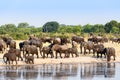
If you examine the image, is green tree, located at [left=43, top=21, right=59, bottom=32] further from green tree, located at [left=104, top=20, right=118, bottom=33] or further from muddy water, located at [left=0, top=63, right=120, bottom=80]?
muddy water, located at [left=0, top=63, right=120, bottom=80]

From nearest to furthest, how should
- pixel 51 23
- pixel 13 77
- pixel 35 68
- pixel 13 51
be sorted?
pixel 13 77
pixel 35 68
pixel 13 51
pixel 51 23

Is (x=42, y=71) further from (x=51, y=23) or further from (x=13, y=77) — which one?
(x=51, y=23)

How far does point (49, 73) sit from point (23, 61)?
304 inches

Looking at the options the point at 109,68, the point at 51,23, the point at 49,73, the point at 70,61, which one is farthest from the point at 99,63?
the point at 51,23

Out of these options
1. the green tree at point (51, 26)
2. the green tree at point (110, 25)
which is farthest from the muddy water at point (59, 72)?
the green tree at point (51, 26)

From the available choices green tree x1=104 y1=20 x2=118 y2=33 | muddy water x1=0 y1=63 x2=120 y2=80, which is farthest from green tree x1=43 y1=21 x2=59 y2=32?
muddy water x1=0 y1=63 x2=120 y2=80

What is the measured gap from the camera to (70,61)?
169 ft

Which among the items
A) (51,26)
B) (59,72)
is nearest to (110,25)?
(51,26)

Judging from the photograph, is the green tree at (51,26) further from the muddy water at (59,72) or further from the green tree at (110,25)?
the muddy water at (59,72)

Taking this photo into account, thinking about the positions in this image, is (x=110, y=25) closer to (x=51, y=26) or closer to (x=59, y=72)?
(x=51, y=26)

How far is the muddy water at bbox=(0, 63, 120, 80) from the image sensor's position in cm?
3791

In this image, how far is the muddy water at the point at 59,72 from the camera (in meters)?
37.9

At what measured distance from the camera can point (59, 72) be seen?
41.5 m

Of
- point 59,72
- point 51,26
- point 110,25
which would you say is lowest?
point 59,72
